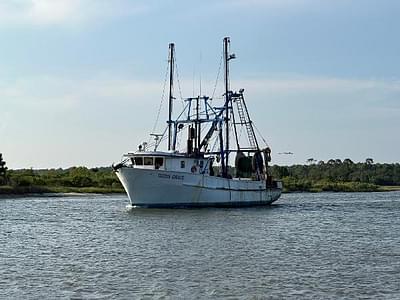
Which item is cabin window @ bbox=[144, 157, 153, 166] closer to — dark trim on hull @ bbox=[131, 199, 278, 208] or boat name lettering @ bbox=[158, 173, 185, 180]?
boat name lettering @ bbox=[158, 173, 185, 180]

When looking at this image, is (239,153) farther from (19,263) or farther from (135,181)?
(19,263)

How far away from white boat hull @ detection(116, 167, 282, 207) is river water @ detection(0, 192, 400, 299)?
10.4 metres

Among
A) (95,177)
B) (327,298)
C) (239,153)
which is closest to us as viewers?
(327,298)

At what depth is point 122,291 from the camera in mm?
26016

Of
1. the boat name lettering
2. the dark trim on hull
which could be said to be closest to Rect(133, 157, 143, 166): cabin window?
the boat name lettering

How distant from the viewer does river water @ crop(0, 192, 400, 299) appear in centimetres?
2641

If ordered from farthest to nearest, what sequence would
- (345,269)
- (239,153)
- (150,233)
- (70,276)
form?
1. (239,153)
2. (150,233)
3. (345,269)
4. (70,276)

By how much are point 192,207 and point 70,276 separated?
4786 centimetres

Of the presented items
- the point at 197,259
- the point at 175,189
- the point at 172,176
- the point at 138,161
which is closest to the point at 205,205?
the point at 175,189

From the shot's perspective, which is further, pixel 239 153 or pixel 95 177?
pixel 95 177

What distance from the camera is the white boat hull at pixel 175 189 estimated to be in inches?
2840

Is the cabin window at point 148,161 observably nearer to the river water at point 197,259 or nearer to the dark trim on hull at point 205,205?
the dark trim on hull at point 205,205

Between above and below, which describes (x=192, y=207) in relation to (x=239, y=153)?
below

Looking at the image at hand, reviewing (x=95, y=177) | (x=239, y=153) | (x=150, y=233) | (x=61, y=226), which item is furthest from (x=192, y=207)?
(x=95, y=177)
